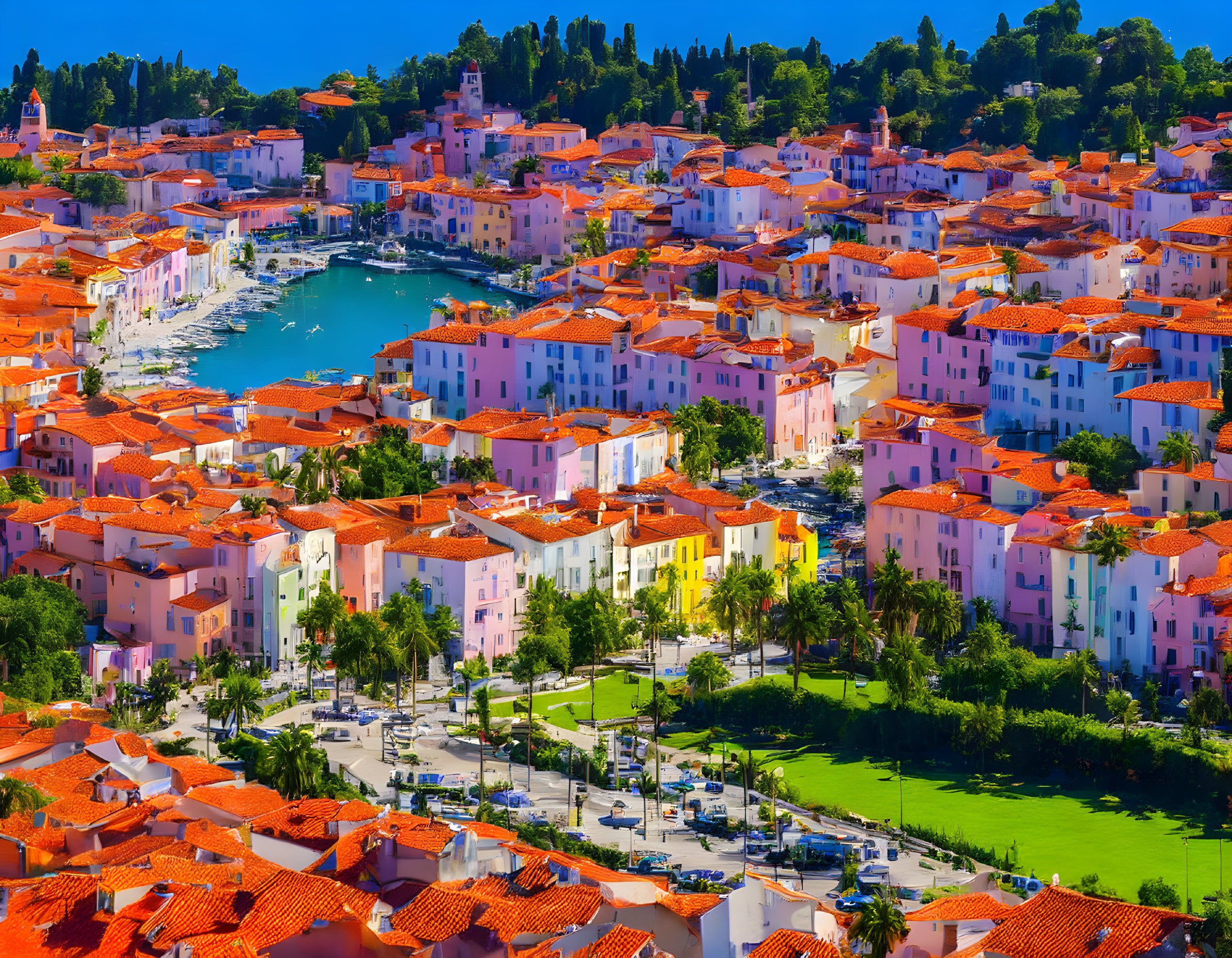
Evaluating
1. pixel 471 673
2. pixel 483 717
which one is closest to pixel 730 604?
pixel 471 673

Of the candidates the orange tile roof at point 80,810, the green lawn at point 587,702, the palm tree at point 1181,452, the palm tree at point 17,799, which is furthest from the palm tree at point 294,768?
the palm tree at point 1181,452

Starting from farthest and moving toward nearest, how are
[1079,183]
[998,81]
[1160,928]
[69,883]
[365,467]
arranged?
[998,81]
[1079,183]
[365,467]
[69,883]
[1160,928]

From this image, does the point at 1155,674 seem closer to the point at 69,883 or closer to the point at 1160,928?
the point at 1160,928

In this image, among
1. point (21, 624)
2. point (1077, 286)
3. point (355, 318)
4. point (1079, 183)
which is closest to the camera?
point (21, 624)

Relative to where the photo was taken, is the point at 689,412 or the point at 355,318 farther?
the point at 355,318

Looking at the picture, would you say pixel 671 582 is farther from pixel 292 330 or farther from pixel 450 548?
pixel 292 330

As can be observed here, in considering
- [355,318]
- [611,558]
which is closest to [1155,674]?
[611,558]

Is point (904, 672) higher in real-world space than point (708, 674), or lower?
higher

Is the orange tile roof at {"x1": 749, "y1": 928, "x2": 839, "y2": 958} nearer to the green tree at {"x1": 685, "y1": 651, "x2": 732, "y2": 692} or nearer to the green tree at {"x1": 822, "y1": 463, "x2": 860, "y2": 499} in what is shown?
the green tree at {"x1": 685, "y1": 651, "x2": 732, "y2": 692}
